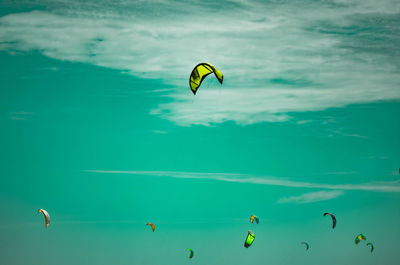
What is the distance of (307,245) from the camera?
69250mm

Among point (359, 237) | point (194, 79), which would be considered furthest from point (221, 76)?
point (359, 237)

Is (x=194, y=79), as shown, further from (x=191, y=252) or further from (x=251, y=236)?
(x=191, y=252)

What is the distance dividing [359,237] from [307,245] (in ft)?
32.0

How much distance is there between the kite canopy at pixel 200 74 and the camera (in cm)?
2897

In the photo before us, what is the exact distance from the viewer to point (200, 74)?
3166 cm

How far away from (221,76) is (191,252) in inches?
1855

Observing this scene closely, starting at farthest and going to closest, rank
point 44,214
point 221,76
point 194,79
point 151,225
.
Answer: point 151,225, point 44,214, point 194,79, point 221,76

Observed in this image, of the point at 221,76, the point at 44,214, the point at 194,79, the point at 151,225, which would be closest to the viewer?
the point at 221,76

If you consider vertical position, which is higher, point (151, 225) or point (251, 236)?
point (151, 225)

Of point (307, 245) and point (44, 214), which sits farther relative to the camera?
point (307, 245)

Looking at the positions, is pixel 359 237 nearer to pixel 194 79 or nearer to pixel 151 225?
pixel 151 225

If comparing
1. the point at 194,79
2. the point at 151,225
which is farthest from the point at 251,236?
the point at 194,79

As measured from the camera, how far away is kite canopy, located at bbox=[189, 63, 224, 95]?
A: 1141 inches

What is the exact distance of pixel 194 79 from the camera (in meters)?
32.4
